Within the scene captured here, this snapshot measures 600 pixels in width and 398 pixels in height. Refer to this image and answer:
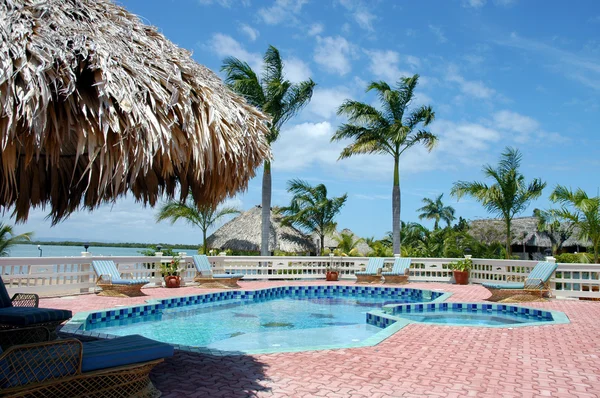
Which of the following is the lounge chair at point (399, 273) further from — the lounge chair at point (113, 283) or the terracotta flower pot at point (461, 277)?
the lounge chair at point (113, 283)

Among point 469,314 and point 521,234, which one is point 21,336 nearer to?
point 469,314

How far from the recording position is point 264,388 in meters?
4.22

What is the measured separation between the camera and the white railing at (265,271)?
34.2ft

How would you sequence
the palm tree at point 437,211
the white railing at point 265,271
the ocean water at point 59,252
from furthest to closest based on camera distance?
the palm tree at point 437,211 → the ocean water at point 59,252 → the white railing at point 265,271

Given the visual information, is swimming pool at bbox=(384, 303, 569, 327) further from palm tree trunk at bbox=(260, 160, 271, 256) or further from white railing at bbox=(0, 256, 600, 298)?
palm tree trunk at bbox=(260, 160, 271, 256)

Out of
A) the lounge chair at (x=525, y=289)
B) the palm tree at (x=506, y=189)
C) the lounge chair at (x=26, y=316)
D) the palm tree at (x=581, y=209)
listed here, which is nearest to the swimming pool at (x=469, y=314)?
the lounge chair at (x=525, y=289)

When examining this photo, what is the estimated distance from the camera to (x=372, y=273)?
1579 cm

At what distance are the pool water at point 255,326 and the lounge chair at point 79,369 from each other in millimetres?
2722

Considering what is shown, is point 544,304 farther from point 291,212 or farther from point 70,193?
point 291,212

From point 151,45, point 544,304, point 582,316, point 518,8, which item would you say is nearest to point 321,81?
point 518,8

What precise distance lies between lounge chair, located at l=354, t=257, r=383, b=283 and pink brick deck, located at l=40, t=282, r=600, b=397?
8.60 meters

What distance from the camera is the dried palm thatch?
3.27 meters

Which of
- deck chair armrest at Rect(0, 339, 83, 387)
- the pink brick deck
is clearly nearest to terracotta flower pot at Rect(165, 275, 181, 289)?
the pink brick deck

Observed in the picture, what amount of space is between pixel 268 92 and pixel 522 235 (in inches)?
737
